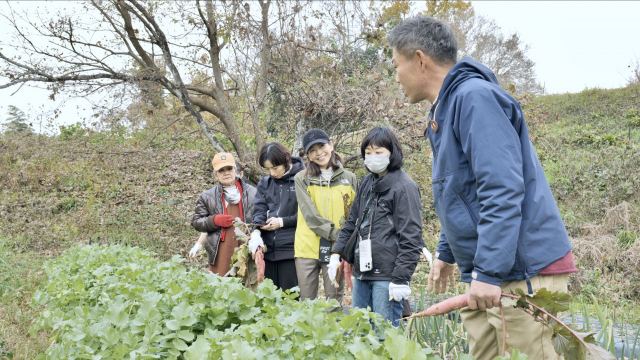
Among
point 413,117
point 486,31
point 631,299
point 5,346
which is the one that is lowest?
point 631,299

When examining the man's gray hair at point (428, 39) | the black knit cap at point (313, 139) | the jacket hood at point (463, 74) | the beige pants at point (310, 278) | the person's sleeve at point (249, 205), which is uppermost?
the man's gray hair at point (428, 39)

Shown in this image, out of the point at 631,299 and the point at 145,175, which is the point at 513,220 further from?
the point at 145,175

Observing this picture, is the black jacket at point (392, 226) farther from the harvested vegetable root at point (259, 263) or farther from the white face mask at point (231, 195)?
the white face mask at point (231, 195)

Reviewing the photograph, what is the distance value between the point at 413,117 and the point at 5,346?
7.17 m

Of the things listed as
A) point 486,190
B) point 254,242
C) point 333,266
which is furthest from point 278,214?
point 486,190

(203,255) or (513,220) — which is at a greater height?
(513,220)

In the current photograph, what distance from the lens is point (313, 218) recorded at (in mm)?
4266

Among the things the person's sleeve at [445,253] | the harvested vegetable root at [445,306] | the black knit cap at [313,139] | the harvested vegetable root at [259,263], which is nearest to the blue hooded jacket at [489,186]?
the harvested vegetable root at [445,306]

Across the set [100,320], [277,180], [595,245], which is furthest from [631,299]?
[100,320]

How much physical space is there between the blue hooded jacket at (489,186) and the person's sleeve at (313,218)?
6.90 ft

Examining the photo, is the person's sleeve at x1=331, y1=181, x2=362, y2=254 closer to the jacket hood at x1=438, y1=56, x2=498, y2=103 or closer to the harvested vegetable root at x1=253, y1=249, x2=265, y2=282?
the harvested vegetable root at x1=253, y1=249, x2=265, y2=282

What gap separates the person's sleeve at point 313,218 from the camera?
4246mm

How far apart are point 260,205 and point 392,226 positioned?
1.53m

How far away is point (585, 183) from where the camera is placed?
11.0 metres
